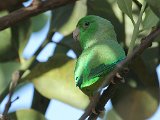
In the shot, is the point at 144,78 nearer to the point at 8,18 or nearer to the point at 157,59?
the point at 157,59

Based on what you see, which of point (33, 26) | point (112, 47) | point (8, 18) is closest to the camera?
point (112, 47)

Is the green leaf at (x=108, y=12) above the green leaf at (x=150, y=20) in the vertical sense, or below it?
below

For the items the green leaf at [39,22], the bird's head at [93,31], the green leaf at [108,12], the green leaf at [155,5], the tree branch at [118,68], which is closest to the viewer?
the tree branch at [118,68]

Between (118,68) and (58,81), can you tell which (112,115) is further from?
(118,68)

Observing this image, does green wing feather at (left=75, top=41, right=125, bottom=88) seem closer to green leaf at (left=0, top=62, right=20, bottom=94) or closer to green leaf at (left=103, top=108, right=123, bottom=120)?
green leaf at (left=103, top=108, right=123, bottom=120)

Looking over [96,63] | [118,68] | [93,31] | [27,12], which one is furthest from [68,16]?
[118,68]

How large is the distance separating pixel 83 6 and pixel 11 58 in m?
0.21

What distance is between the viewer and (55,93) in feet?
3.12

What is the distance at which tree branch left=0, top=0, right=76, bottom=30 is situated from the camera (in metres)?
0.93

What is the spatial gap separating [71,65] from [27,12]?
0.46 feet

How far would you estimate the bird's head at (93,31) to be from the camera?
0.78 m

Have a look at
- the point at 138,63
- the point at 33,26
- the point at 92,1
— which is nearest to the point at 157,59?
the point at 138,63

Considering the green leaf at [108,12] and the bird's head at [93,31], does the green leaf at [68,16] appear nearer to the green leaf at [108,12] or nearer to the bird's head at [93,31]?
the green leaf at [108,12]

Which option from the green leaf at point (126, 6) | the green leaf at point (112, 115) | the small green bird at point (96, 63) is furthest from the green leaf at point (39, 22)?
the green leaf at point (126, 6)
